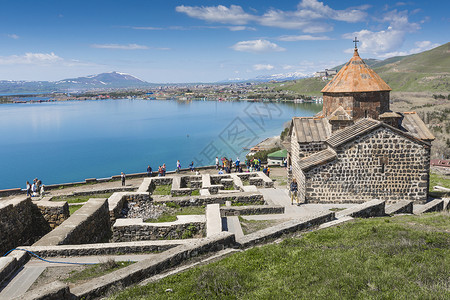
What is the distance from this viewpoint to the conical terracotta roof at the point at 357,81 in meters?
12.4

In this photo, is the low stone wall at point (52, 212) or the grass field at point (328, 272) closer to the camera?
the grass field at point (328, 272)

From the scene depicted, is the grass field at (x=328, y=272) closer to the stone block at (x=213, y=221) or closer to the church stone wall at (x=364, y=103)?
the stone block at (x=213, y=221)

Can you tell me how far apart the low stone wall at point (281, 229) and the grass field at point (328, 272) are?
0.50 meters

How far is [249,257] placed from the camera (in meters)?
5.89

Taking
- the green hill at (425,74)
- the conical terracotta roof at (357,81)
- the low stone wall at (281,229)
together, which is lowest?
→ the low stone wall at (281,229)

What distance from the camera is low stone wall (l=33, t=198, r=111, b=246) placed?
7.19m

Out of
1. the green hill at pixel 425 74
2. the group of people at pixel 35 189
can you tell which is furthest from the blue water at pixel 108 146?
the green hill at pixel 425 74

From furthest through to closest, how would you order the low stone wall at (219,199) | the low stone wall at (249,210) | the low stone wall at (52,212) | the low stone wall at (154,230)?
1. the low stone wall at (219,199)
2. the low stone wall at (249,210)
3. the low stone wall at (52,212)
4. the low stone wall at (154,230)

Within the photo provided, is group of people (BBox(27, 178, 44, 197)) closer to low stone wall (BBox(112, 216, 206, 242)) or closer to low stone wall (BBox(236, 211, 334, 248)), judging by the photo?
low stone wall (BBox(112, 216, 206, 242))

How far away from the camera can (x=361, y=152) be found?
11.4 m

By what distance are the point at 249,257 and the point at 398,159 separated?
801 cm

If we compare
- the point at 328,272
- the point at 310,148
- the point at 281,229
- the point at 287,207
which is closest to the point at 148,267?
the point at 328,272

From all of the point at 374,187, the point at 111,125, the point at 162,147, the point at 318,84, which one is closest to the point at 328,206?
the point at 374,187

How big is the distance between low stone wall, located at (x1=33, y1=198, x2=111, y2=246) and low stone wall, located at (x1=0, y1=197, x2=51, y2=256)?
4.22ft
